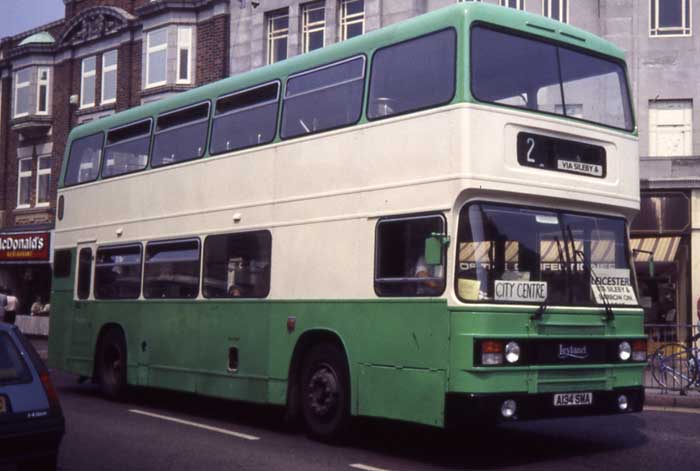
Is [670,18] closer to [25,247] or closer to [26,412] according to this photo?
[26,412]

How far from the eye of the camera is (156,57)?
110 feet

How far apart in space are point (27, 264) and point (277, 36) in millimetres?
14291

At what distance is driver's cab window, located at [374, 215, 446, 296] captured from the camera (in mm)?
9398

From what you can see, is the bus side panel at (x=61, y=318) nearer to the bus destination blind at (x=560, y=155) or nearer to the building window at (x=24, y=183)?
the bus destination blind at (x=560, y=155)

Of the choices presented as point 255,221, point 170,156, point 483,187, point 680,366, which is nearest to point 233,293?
point 255,221

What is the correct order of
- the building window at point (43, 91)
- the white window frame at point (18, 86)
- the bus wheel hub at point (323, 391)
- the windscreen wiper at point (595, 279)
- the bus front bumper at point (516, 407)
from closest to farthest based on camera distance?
the bus front bumper at point (516, 407)
the windscreen wiper at point (595, 279)
the bus wheel hub at point (323, 391)
the building window at point (43, 91)
the white window frame at point (18, 86)

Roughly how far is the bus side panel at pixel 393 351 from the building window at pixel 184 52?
2293 centimetres

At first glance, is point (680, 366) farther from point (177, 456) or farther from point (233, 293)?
point (177, 456)

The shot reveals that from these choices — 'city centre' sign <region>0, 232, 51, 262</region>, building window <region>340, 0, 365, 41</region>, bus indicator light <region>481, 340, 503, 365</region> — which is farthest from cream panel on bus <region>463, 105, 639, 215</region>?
'city centre' sign <region>0, 232, 51, 262</region>

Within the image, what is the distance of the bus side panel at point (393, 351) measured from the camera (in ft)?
30.3

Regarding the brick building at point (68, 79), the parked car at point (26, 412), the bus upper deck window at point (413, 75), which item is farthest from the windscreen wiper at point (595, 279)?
the brick building at point (68, 79)

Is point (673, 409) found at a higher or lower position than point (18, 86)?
lower

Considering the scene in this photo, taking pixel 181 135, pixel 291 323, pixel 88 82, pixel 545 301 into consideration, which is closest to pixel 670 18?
pixel 181 135

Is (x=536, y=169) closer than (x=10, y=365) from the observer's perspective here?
No
